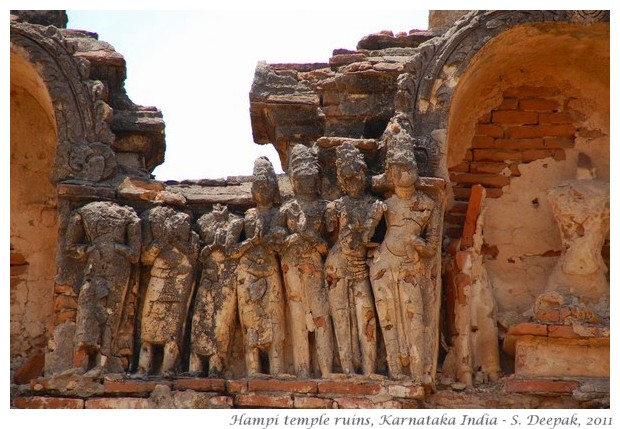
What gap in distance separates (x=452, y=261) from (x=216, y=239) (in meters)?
1.69

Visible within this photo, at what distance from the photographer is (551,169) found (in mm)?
11188

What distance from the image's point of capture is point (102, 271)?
10477mm

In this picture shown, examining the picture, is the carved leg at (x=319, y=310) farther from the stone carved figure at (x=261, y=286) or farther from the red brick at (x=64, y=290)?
the red brick at (x=64, y=290)

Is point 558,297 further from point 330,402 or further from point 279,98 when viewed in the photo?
point 279,98

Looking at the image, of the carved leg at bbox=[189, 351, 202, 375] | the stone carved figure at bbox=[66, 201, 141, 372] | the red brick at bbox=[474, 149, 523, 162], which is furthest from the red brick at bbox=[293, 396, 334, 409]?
the red brick at bbox=[474, 149, 523, 162]

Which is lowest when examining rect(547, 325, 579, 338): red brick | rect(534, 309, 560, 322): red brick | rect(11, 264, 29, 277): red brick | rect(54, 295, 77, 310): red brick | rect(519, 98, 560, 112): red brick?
rect(547, 325, 579, 338): red brick

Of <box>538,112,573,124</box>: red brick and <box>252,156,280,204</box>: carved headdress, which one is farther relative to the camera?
<box>538,112,573,124</box>: red brick

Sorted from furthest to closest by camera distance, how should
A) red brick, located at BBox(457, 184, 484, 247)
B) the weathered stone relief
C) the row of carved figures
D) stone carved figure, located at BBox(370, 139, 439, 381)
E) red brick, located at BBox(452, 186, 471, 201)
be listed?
red brick, located at BBox(452, 186, 471, 201) < red brick, located at BBox(457, 184, 484, 247) < the weathered stone relief < the row of carved figures < stone carved figure, located at BBox(370, 139, 439, 381)

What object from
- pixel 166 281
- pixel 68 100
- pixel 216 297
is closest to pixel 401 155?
pixel 216 297

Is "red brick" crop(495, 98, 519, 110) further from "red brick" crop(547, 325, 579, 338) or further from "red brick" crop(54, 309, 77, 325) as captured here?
"red brick" crop(54, 309, 77, 325)

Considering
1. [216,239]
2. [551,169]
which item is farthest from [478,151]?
[216,239]

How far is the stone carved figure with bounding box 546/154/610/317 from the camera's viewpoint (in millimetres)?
10742

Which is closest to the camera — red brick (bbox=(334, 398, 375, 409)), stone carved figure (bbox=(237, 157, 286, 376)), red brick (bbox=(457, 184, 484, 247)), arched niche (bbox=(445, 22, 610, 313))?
red brick (bbox=(334, 398, 375, 409))

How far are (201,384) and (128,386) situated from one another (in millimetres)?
492
